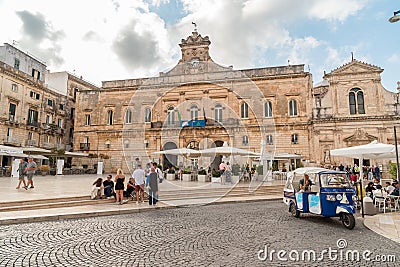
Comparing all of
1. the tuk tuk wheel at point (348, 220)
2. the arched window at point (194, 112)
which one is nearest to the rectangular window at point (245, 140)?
the arched window at point (194, 112)

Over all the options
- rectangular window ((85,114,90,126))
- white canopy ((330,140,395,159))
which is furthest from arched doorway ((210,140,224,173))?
rectangular window ((85,114,90,126))

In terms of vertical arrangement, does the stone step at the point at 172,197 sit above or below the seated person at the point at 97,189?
below

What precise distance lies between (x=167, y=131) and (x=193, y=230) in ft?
72.5

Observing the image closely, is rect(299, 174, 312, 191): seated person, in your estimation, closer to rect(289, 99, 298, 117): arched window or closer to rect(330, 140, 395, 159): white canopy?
rect(330, 140, 395, 159): white canopy

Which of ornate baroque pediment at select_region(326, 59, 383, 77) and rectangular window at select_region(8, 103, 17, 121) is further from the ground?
ornate baroque pediment at select_region(326, 59, 383, 77)

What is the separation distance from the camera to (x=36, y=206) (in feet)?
27.7

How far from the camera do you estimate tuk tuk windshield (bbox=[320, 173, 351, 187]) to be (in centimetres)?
699

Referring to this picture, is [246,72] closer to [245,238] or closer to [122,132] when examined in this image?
[122,132]

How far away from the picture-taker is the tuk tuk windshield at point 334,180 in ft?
22.9

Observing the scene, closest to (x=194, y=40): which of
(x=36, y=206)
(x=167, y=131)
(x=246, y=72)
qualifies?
(x=246, y=72)

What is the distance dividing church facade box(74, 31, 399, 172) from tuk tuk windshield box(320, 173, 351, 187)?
15054mm

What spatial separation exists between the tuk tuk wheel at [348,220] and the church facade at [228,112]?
1560 centimetres

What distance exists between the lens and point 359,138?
77.5 feet

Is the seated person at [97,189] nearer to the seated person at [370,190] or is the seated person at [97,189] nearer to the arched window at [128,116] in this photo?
the seated person at [370,190]
